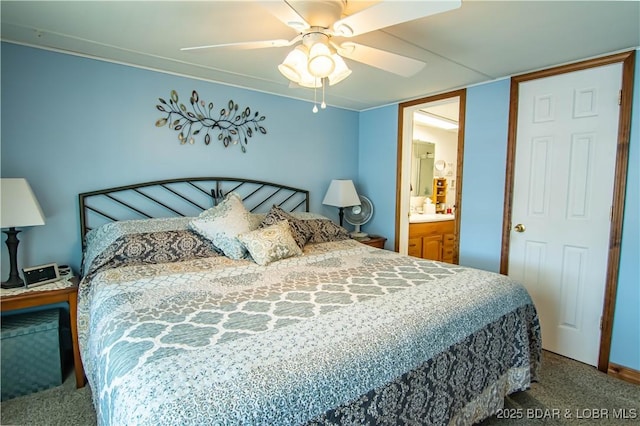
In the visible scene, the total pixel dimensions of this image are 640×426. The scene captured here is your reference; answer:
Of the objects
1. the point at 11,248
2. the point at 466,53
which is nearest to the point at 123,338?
the point at 11,248

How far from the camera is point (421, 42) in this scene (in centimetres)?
208

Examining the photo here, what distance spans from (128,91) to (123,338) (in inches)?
81.5

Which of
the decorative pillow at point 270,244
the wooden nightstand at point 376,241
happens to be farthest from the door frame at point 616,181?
the decorative pillow at point 270,244

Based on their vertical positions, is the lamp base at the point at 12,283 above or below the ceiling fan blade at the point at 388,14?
below

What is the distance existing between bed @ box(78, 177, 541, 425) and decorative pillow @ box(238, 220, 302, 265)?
0.01 m

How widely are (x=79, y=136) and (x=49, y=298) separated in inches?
45.3

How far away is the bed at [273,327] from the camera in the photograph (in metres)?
0.97

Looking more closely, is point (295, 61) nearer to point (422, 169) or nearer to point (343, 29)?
point (343, 29)

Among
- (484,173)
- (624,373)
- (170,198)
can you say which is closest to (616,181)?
(484,173)

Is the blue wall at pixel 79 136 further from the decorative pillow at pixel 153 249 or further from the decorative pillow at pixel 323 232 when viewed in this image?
the decorative pillow at pixel 323 232

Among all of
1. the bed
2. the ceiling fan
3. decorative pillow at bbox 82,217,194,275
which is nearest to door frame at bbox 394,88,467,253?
the bed

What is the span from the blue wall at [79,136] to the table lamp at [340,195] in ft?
3.24

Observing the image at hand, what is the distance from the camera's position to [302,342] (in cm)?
115

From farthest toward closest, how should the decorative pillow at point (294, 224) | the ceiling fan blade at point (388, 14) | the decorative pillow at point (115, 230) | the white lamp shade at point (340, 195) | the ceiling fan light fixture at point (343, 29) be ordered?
the white lamp shade at point (340, 195)
the decorative pillow at point (294, 224)
the decorative pillow at point (115, 230)
the ceiling fan light fixture at point (343, 29)
the ceiling fan blade at point (388, 14)
